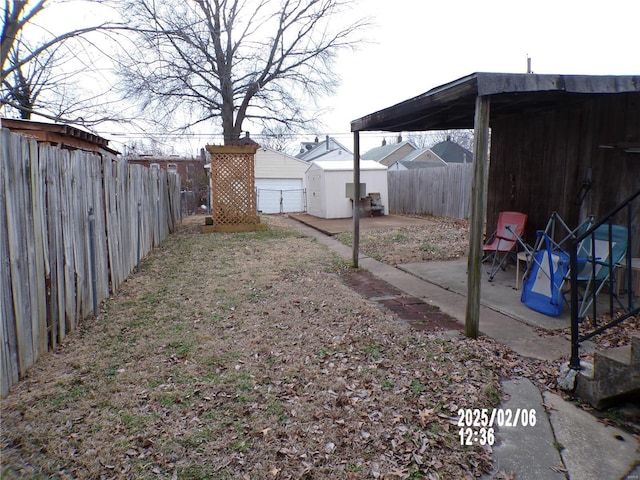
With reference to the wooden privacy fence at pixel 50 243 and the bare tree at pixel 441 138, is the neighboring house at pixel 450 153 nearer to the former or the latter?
the bare tree at pixel 441 138

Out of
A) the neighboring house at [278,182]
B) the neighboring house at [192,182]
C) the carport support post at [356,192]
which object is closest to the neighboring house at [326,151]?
the neighboring house at [278,182]

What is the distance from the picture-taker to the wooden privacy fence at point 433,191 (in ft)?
46.1

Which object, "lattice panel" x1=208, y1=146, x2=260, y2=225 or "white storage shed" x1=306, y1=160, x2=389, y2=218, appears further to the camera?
"white storage shed" x1=306, y1=160, x2=389, y2=218

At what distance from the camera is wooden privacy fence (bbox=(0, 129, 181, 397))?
2.65 m

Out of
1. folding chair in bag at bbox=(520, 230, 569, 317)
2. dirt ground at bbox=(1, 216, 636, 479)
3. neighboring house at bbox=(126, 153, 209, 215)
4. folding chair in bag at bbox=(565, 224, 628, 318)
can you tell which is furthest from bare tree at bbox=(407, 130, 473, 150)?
dirt ground at bbox=(1, 216, 636, 479)

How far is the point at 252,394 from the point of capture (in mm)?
2730

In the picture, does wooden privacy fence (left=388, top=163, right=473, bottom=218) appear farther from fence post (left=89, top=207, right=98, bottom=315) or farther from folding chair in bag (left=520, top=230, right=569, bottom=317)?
fence post (left=89, top=207, right=98, bottom=315)

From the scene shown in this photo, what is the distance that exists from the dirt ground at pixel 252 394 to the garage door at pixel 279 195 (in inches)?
736

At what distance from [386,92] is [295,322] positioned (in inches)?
931

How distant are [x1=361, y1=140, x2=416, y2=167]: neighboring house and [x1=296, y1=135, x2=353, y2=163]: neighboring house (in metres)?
2.84

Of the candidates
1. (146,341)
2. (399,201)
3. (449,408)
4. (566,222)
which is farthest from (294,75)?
(449,408)

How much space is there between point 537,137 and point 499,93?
2928mm

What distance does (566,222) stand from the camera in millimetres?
5340

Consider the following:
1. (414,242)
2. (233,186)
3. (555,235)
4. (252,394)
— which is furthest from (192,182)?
(252,394)
